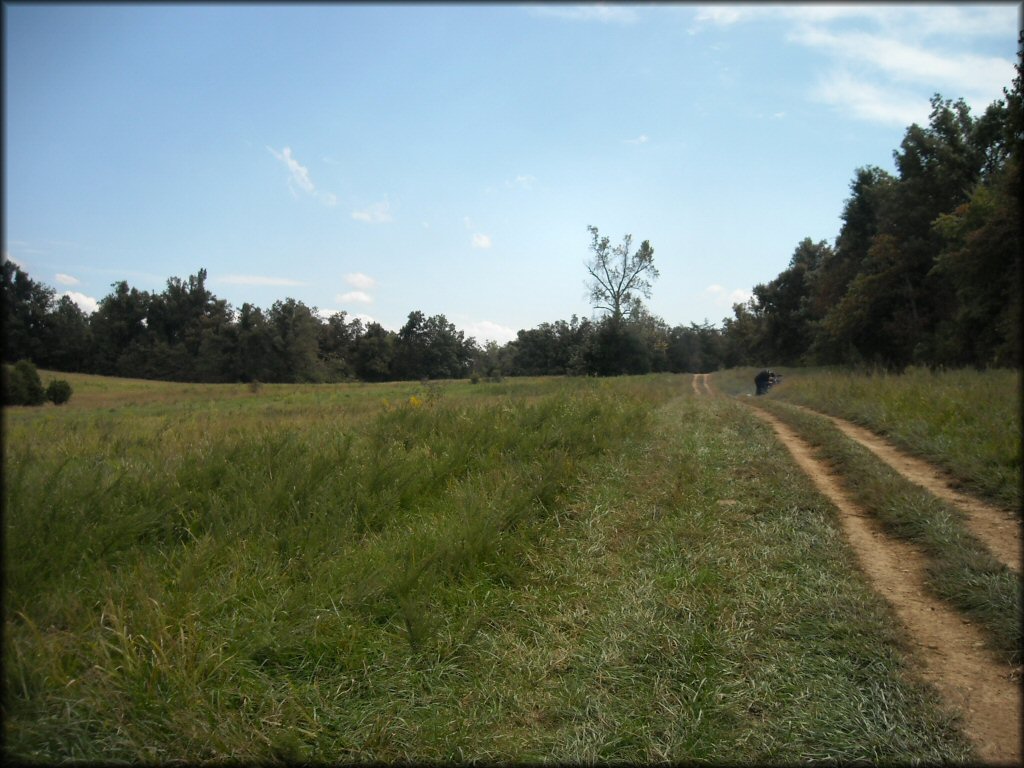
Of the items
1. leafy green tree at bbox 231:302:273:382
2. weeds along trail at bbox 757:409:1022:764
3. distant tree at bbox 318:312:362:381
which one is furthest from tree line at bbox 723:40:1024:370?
leafy green tree at bbox 231:302:273:382

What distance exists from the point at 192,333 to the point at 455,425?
30.9 metres

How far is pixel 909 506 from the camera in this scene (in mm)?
5074

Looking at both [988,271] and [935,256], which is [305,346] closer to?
[988,271]

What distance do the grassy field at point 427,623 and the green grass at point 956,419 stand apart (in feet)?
7.01

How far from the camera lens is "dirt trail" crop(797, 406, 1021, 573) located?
Result: 13.9 ft

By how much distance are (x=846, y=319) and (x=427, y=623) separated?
35498 mm

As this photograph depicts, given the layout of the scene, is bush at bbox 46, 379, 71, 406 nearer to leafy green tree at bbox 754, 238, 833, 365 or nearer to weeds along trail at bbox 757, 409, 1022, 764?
weeds along trail at bbox 757, 409, 1022, 764

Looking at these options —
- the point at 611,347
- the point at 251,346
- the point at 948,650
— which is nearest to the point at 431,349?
the point at 948,650

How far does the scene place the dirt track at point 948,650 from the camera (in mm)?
2324

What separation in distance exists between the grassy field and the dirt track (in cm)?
12

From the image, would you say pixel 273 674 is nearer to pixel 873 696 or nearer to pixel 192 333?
pixel 873 696

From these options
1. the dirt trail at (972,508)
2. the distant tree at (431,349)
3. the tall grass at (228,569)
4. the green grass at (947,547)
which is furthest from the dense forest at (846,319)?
the green grass at (947,547)

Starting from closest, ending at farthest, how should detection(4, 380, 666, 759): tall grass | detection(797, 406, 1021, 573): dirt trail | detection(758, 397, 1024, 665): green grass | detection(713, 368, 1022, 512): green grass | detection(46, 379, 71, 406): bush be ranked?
detection(4, 380, 666, 759): tall grass
detection(758, 397, 1024, 665): green grass
detection(797, 406, 1021, 573): dirt trail
detection(713, 368, 1022, 512): green grass
detection(46, 379, 71, 406): bush

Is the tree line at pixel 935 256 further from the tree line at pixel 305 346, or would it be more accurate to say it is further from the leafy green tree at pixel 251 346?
the leafy green tree at pixel 251 346
